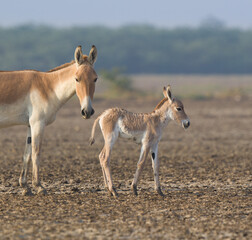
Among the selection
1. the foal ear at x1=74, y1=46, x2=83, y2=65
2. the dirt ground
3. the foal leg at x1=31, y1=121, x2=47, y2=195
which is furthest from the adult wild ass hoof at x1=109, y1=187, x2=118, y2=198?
the foal ear at x1=74, y1=46, x2=83, y2=65

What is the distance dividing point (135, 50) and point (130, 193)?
73.9 metres

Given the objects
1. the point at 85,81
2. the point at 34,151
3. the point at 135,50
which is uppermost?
the point at 135,50

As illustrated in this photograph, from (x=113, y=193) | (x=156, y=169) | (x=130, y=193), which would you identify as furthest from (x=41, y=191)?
(x=156, y=169)

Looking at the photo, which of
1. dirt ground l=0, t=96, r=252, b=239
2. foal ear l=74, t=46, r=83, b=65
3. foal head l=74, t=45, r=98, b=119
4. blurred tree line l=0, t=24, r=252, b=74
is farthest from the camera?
blurred tree line l=0, t=24, r=252, b=74

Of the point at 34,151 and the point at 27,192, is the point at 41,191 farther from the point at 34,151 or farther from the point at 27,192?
the point at 34,151

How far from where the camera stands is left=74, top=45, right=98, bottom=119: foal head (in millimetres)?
9164

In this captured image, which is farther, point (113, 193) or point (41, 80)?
point (41, 80)

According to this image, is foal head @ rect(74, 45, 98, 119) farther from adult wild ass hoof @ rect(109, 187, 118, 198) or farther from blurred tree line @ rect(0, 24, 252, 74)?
blurred tree line @ rect(0, 24, 252, 74)


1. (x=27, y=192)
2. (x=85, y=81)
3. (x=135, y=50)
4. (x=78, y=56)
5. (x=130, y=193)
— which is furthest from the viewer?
(x=135, y=50)

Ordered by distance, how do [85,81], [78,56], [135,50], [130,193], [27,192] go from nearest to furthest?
1. [85,81]
2. [78,56]
3. [27,192]
4. [130,193]
5. [135,50]

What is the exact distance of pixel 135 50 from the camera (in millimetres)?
83062

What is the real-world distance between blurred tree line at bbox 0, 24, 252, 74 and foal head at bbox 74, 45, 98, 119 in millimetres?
57993

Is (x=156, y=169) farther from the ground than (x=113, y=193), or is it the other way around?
(x=156, y=169)

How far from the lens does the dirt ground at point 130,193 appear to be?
7.62 metres
